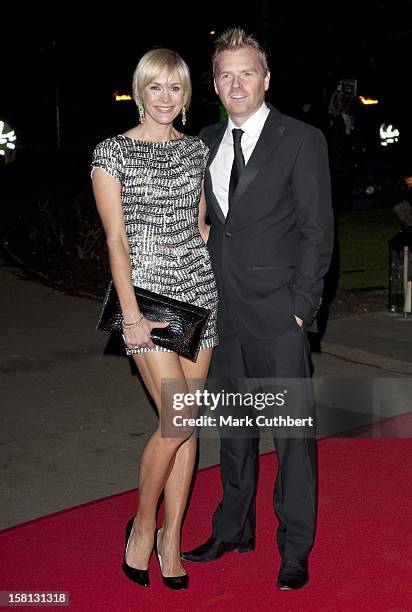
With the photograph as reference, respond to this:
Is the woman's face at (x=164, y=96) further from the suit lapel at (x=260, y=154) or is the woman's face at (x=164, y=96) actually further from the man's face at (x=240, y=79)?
the suit lapel at (x=260, y=154)

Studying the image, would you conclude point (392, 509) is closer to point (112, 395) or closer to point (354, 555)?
point (354, 555)

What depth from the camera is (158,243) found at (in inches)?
143

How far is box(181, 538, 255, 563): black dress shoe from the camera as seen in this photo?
407cm

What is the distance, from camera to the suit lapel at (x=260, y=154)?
369cm

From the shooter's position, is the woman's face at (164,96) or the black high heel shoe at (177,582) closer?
the woman's face at (164,96)

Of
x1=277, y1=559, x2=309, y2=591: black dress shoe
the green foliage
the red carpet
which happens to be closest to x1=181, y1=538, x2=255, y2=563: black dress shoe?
the red carpet

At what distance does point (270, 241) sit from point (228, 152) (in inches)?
16.4

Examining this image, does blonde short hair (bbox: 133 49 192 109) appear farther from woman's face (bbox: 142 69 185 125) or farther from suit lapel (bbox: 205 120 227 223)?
suit lapel (bbox: 205 120 227 223)

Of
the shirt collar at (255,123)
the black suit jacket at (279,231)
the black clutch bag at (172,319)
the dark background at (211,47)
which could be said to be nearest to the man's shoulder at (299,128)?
the black suit jacket at (279,231)

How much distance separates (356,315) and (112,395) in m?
3.61

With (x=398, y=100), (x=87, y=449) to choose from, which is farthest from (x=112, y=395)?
(x=398, y=100)

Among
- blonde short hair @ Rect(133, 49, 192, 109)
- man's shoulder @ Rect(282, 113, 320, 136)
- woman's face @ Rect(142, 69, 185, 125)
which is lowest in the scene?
man's shoulder @ Rect(282, 113, 320, 136)

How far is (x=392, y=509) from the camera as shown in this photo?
464 cm

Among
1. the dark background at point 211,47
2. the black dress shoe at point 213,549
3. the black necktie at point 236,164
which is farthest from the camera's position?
the dark background at point 211,47
